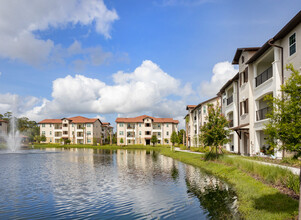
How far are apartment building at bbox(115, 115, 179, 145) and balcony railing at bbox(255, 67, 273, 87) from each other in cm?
6657

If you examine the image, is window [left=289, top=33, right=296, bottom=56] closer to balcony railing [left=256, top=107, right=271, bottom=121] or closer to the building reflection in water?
balcony railing [left=256, top=107, right=271, bottom=121]

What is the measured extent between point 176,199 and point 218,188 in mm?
4119

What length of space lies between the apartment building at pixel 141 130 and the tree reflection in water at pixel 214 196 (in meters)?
72.4

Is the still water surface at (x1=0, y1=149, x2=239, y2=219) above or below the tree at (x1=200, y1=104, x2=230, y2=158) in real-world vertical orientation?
below

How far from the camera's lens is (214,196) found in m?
14.3

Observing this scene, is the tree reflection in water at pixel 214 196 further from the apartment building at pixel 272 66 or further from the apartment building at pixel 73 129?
the apartment building at pixel 73 129

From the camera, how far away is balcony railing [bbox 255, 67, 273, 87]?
82.8 feet

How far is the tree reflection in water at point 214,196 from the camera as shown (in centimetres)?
1122

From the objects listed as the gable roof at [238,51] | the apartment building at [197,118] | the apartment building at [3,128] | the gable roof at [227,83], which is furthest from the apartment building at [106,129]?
the gable roof at [238,51]

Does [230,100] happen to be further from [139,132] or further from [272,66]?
[139,132]

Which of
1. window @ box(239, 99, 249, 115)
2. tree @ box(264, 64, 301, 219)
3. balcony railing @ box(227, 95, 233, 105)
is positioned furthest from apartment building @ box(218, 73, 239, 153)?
tree @ box(264, 64, 301, 219)

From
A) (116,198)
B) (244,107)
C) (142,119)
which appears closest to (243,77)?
(244,107)

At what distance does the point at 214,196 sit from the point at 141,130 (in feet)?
260

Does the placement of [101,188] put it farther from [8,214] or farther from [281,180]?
[281,180]
